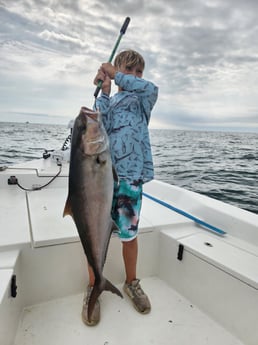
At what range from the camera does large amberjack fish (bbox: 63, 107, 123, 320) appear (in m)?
1.24

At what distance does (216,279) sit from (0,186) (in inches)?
119

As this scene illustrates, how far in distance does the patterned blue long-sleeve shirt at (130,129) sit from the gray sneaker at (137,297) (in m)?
0.89

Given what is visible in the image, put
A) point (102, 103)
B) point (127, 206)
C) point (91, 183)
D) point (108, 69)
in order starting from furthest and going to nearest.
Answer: point (127, 206) < point (102, 103) < point (108, 69) < point (91, 183)

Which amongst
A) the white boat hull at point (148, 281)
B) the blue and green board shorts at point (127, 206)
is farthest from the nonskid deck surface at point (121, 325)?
the blue and green board shorts at point (127, 206)

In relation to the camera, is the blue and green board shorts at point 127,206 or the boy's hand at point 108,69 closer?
the boy's hand at point 108,69

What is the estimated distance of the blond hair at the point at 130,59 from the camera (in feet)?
5.66

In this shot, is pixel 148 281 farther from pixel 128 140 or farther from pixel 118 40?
pixel 118 40

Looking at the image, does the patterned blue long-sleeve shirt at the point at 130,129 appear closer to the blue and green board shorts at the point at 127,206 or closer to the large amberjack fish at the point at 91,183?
the blue and green board shorts at the point at 127,206

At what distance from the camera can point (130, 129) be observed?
171cm

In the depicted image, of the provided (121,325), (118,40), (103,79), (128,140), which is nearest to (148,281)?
(121,325)

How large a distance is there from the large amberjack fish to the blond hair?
674mm

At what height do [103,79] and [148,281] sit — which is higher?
[103,79]

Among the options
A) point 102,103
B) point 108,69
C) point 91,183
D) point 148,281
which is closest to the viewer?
point 91,183

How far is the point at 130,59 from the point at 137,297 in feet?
5.87
